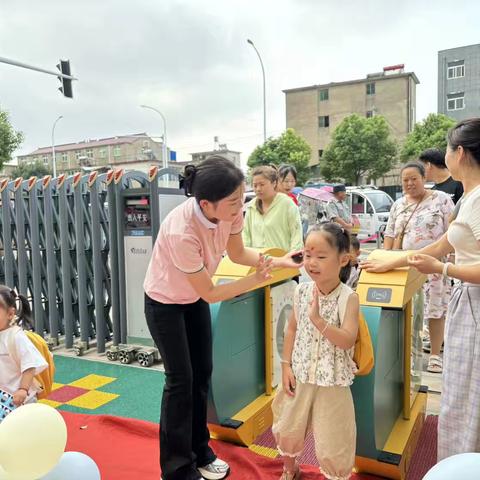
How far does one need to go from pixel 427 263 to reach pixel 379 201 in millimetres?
12753

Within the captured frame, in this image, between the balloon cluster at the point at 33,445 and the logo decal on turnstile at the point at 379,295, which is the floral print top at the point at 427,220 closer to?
the logo decal on turnstile at the point at 379,295

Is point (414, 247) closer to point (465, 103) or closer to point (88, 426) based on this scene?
point (88, 426)

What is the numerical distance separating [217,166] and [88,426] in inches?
75.5

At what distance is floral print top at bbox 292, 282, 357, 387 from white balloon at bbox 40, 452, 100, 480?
0.91 meters

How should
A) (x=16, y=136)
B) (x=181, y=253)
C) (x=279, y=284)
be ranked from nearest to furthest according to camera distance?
(x=181, y=253) → (x=279, y=284) → (x=16, y=136)

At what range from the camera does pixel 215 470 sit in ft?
7.45

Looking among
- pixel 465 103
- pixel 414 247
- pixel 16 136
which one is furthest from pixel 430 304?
pixel 465 103

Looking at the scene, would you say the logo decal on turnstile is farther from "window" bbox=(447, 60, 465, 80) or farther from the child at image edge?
"window" bbox=(447, 60, 465, 80)

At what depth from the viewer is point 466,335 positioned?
1870 mm

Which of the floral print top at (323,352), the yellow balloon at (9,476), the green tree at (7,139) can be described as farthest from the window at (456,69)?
the yellow balloon at (9,476)

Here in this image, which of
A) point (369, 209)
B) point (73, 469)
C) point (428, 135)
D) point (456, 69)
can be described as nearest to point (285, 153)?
point (428, 135)

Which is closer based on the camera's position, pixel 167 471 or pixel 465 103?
pixel 167 471

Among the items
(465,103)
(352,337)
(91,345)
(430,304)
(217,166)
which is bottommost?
(91,345)

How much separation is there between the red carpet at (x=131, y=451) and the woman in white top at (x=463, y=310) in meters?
0.60
